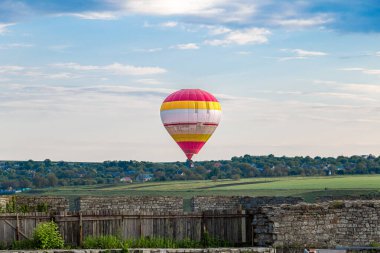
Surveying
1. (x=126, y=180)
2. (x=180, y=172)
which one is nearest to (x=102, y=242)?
(x=126, y=180)

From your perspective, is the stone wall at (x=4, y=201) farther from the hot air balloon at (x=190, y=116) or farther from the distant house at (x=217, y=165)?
the distant house at (x=217, y=165)

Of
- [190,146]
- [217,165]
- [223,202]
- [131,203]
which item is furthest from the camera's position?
[217,165]

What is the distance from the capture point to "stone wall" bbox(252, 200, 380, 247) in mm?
33062

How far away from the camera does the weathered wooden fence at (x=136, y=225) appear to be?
107ft

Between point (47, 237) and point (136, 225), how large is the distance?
3272 millimetres

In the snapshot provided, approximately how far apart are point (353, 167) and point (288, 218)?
331 ft

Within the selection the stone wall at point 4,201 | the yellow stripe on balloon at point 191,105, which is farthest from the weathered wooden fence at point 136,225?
the yellow stripe on balloon at point 191,105

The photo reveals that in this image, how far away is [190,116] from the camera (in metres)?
58.3

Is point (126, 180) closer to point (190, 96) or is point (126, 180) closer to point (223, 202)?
point (190, 96)

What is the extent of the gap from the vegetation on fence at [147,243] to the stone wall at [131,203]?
970 centimetres

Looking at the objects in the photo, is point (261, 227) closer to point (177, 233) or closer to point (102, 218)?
point (177, 233)

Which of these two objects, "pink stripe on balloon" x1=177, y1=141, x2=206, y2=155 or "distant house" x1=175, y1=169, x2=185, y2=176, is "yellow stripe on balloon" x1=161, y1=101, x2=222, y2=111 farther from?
"distant house" x1=175, y1=169, x2=185, y2=176

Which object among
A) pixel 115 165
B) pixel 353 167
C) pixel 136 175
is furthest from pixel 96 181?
pixel 353 167

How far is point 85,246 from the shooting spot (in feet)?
105
